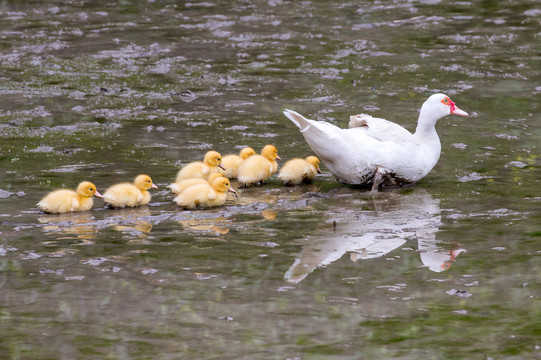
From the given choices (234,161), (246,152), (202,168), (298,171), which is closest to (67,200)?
(202,168)

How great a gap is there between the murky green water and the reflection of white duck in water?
3 centimetres

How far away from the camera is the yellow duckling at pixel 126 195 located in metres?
7.51

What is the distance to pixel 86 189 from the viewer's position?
7.43 metres

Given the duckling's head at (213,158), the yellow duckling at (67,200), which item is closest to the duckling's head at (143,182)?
the yellow duckling at (67,200)

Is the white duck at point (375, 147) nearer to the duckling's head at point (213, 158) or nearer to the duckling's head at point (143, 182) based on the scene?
the duckling's head at point (213, 158)

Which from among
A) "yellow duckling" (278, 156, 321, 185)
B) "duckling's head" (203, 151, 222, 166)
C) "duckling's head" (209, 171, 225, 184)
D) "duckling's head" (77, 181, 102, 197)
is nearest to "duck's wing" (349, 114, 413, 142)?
"yellow duckling" (278, 156, 321, 185)

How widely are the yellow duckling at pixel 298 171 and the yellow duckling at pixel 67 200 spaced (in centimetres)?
184

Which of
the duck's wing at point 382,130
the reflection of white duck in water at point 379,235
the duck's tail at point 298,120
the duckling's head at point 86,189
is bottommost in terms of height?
the reflection of white duck in water at point 379,235

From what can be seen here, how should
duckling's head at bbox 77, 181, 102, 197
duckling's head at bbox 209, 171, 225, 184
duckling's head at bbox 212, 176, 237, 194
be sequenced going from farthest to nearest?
1. duckling's head at bbox 209, 171, 225, 184
2. duckling's head at bbox 212, 176, 237, 194
3. duckling's head at bbox 77, 181, 102, 197

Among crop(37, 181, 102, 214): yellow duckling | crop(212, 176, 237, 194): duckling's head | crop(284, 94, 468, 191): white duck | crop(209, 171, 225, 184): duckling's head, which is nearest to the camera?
crop(37, 181, 102, 214): yellow duckling

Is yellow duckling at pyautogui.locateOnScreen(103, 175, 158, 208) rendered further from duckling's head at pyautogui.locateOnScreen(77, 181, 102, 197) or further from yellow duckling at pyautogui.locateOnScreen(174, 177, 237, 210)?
yellow duckling at pyautogui.locateOnScreen(174, 177, 237, 210)

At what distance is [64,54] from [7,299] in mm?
9447

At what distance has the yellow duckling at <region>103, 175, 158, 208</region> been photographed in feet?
24.6

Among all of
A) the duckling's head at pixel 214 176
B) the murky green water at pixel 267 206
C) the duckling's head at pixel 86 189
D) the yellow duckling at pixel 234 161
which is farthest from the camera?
the yellow duckling at pixel 234 161
